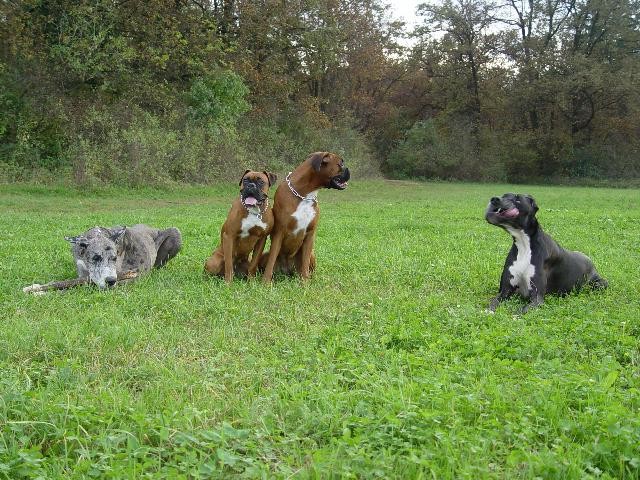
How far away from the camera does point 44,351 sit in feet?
13.5

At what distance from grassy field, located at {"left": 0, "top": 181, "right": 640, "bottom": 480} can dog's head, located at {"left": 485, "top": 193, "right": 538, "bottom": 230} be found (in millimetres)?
819

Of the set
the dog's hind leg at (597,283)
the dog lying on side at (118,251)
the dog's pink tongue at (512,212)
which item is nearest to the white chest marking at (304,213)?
the dog lying on side at (118,251)

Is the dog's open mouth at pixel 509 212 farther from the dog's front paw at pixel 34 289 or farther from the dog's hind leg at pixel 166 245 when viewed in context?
the dog's front paw at pixel 34 289

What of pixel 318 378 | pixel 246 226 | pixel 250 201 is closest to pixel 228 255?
pixel 246 226

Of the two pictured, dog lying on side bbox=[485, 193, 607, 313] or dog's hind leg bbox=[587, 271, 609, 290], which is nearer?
dog lying on side bbox=[485, 193, 607, 313]

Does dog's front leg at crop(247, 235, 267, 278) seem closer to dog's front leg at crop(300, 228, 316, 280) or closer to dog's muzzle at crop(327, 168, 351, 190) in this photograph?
dog's front leg at crop(300, 228, 316, 280)

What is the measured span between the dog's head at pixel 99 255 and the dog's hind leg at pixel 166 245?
2.94 ft

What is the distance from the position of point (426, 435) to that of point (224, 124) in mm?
22827

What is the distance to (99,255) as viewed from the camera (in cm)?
650

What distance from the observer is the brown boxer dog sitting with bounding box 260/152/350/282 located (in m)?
6.92

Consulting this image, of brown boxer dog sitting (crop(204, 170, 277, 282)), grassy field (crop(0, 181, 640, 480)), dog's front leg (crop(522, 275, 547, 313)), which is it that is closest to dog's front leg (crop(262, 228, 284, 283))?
brown boxer dog sitting (crop(204, 170, 277, 282))

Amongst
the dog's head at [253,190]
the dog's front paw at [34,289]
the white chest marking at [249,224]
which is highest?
the dog's head at [253,190]

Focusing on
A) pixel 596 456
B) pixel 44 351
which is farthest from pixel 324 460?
pixel 44 351

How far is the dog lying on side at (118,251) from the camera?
6.48 meters
